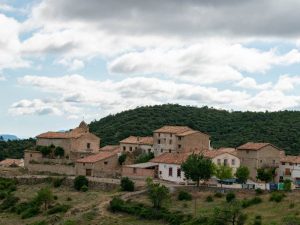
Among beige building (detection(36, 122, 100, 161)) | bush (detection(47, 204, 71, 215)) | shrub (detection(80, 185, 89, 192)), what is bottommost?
bush (detection(47, 204, 71, 215))

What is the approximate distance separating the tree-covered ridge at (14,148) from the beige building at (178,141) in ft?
161

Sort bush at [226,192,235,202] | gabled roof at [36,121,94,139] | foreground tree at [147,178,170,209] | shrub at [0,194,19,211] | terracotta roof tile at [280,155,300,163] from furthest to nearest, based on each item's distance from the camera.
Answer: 1. gabled roof at [36,121,94,139]
2. terracotta roof tile at [280,155,300,163]
3. shrub at [0,194,19,211]
4. foreground tree at [147,178,170,209]
5. bush at [226,192,235,202]

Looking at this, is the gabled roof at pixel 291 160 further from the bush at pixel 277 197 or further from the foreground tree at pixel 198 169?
the bush at pixel 277 197

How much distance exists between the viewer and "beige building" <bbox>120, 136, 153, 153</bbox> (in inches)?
3610

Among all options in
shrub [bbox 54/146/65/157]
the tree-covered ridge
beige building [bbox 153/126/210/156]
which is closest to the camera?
beige building [bbox 153/126/210/156]

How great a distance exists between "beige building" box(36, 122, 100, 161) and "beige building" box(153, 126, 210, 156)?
1071 cm

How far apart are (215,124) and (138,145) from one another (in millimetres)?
48740

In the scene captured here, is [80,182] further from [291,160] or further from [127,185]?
[291,160]

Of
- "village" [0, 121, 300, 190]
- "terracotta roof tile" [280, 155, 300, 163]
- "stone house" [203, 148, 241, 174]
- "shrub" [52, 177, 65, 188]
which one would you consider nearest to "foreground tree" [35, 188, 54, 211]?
"shrub" [52, 177, 65, 188]

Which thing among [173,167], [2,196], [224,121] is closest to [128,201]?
[173,167]

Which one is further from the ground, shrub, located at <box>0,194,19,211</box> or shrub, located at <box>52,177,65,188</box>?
shrub, located at <box>52,177,65,188</box>

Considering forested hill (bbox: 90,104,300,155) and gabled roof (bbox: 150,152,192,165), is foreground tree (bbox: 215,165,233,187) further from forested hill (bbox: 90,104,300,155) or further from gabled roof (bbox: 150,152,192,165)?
forested hill (bbox: 90,104,300,155)

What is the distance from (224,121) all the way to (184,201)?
7809 centimetres

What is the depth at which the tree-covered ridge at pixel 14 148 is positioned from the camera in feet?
433
